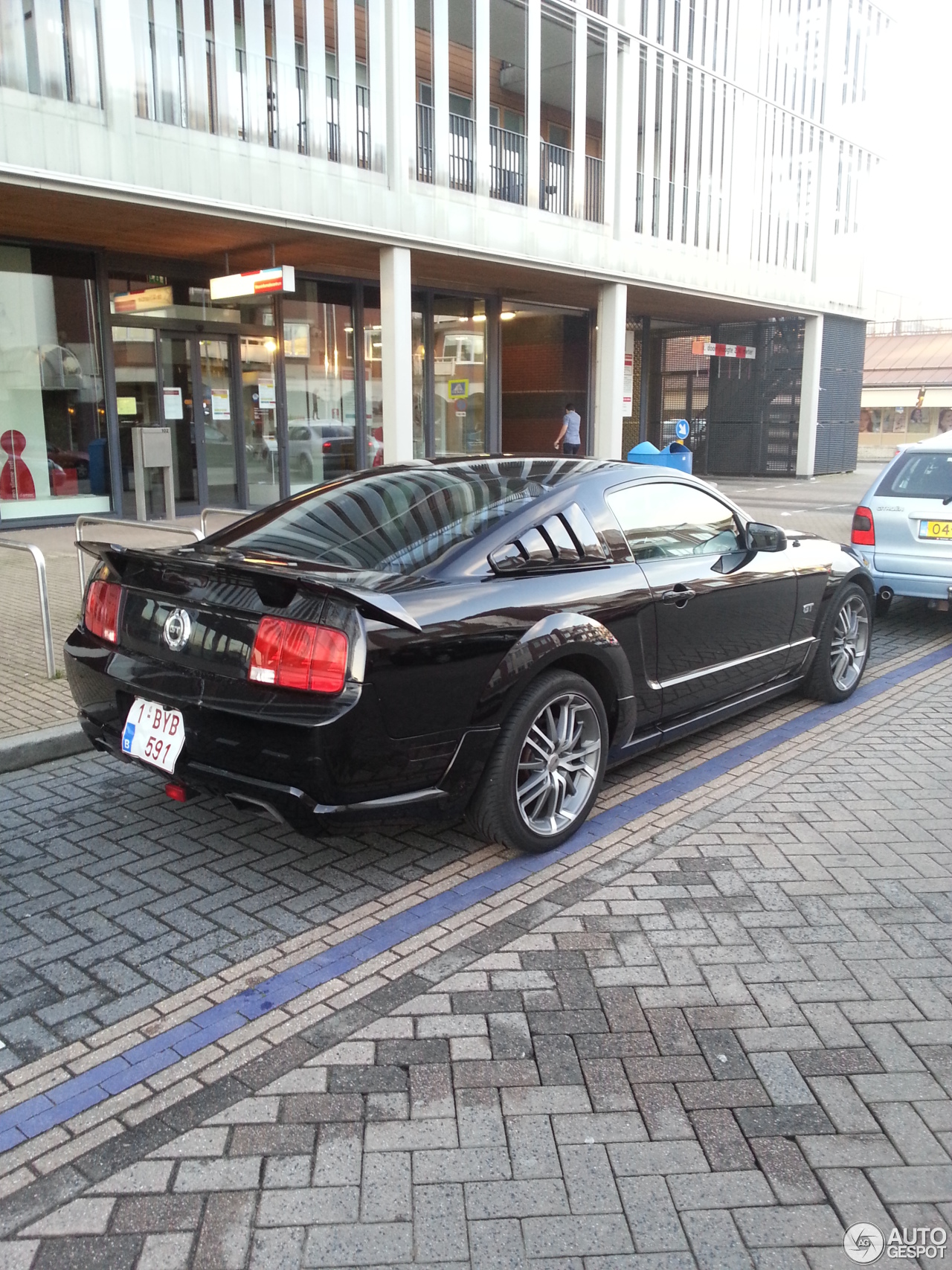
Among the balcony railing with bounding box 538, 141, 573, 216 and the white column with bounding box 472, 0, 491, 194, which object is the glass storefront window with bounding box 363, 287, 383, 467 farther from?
the balcony railing with bounding box 538, 141, 573, 216

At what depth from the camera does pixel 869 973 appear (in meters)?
3.37

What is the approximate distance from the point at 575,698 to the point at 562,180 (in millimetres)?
15422

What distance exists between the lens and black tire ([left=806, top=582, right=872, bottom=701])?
6.39 meters

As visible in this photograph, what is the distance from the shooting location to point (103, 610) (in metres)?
4.29

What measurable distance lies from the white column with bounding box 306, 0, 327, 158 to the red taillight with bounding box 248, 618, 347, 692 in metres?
11.2

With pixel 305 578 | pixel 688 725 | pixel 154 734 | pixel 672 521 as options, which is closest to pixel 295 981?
pixel 154 734

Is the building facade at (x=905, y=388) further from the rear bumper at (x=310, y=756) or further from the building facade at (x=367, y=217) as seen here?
the rear bumper at (x=310, y=756)

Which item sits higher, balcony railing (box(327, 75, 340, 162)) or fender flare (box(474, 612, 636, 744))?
balcony railing (box(327, 75, 340, 162))

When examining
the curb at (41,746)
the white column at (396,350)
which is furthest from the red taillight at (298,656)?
the white column at (396,350)

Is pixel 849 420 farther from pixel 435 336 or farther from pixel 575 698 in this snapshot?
pixel 575 698

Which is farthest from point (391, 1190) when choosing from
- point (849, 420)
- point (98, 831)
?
point (849, 420)

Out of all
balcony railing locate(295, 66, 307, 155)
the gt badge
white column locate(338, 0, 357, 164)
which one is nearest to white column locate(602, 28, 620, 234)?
white column locate(338, 0, 357, 164)

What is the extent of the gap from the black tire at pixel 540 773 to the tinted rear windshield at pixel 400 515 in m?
0.71

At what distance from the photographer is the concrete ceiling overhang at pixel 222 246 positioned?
11598mm
